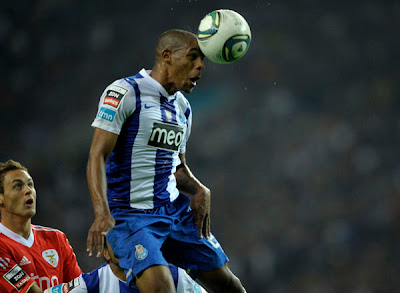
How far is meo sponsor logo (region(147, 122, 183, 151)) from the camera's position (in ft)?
10.1

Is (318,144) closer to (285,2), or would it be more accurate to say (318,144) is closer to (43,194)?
(285,2)

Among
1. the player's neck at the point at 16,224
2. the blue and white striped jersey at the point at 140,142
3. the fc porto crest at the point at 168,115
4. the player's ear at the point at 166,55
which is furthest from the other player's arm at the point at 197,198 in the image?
the player's neck at the point at 16,224

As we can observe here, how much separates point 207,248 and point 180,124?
0.71m

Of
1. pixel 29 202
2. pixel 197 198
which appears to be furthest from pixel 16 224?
pixel 197 198

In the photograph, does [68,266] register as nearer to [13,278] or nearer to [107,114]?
[13,278]

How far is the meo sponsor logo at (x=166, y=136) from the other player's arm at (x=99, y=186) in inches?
9.4

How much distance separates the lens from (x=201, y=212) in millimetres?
3279

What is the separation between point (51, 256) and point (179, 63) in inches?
71.8

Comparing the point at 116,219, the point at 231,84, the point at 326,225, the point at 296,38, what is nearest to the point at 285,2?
the point at 296,38

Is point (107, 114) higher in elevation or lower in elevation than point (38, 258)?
higher

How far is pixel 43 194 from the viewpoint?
6.55 meters

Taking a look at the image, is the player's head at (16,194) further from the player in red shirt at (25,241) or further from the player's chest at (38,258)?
the player's chest at (38,258)

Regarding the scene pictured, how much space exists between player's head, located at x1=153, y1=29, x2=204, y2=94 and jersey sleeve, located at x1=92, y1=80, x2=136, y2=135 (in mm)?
258

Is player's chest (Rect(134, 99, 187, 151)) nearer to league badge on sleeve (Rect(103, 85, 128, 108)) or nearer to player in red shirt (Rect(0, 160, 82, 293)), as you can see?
league badge on sleeve (Rect(103, 85, 128, 108))
